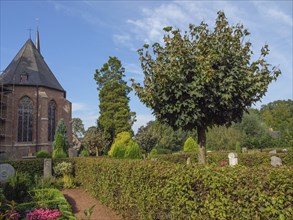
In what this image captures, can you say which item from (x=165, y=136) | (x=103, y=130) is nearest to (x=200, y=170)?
(x=103, y=130)

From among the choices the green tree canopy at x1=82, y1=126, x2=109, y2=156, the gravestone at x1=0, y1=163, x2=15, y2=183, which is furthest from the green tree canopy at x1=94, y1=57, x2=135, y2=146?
the gravestone at x1=0, y1=163, x2=15, y2=183

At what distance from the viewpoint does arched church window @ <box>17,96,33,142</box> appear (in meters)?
30.5

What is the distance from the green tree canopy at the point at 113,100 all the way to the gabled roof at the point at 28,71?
240 inches

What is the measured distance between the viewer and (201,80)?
26.1 feet

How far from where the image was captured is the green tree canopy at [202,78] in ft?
26.5

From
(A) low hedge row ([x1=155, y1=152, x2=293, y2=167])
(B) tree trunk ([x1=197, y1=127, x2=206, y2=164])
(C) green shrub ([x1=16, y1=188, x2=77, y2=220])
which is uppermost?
(B) tree trunk ([x1=197, y1=127, x2=206, y2=164])

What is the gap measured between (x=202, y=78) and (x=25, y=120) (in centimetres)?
2769

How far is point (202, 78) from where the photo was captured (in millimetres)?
7797

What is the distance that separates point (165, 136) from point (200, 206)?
3753 cm

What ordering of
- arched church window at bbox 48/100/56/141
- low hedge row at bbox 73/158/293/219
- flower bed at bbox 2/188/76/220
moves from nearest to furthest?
low hedge row at bbox 73/158/293/219 < flower bed at bbox 2/188/76/220 < arched church window at bbox 48/100/56/141

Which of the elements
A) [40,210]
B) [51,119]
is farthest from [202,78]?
[51,119]

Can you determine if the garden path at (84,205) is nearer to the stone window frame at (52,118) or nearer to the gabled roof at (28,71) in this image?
the stone window frame at (52,118)

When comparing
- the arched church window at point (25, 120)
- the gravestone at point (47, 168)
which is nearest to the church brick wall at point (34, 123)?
the arched church window at point (25, 120)

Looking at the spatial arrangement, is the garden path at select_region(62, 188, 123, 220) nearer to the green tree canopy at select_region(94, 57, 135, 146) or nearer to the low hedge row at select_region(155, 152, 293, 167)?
the low hedge row at select_region(155, 152, 293, 167)
